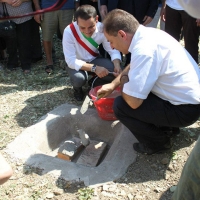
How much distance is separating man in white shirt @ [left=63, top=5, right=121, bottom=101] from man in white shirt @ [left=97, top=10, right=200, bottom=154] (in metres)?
0.96

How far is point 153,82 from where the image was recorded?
2623 mm

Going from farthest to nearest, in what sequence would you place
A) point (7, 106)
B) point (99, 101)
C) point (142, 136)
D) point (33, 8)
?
1. point (33, 8)
2. point (7, 106)
3. point (99, 101)
4. point (142, 136)

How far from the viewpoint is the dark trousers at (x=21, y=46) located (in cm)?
499

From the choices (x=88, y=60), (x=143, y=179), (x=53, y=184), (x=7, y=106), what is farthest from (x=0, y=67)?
(x=143, y=179)

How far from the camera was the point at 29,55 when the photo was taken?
5.23 meters

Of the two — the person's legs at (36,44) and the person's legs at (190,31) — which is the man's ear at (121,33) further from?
the person's legs at (36,44)

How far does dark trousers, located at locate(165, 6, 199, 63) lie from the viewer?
13.5ft

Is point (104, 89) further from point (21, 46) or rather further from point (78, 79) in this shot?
point (21, 46)

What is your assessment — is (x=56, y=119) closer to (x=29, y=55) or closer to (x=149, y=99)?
(x=149, y=99)

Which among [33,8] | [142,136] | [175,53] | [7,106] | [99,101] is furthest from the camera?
[33,8]

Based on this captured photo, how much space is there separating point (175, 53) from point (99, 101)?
1040 mm

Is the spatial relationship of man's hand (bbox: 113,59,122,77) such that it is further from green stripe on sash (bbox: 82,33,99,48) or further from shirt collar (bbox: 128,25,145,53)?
shirt collar (bbox: 128,25,145,53)

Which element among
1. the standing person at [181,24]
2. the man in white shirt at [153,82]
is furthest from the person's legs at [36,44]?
the man in white shirt at [153,82]

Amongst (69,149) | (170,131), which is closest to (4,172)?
(69,149)
